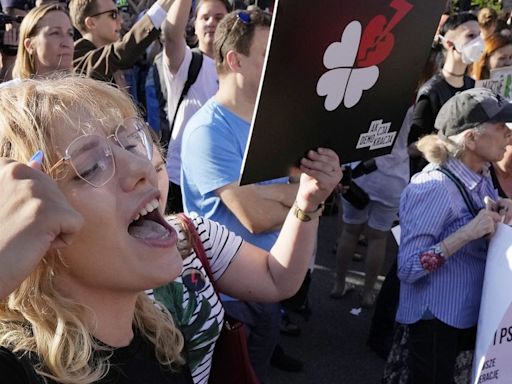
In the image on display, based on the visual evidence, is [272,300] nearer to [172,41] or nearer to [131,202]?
[131,202]

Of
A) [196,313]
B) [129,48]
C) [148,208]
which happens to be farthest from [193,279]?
[129,48]

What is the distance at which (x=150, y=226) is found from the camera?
1.29 m

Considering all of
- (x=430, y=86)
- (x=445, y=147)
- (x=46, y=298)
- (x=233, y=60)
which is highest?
(x=233, y=60)

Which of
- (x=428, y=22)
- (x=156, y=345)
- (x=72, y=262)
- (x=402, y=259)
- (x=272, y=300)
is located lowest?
(x=402, y=259)

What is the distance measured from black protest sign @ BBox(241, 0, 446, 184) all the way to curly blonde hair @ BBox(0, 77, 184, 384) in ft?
1.42

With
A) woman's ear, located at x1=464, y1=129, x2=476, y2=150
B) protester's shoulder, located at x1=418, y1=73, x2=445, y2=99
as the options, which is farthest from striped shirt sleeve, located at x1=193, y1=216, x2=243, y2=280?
protester's shoulder, located at x1=418, y1=73, x2=445, y2=99

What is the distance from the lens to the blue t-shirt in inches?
88.5

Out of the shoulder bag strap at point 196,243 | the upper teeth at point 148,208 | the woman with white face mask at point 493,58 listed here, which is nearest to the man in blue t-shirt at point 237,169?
the shoulder bag strap at point 196,243

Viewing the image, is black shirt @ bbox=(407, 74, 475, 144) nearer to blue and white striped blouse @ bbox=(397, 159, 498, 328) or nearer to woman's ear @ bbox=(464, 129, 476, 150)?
woman's ear @ bbox=(464, 129, 476, 150)

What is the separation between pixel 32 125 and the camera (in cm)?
113

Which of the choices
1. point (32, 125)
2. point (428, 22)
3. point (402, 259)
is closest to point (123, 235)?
point (32, 125)

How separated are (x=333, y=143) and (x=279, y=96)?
0.31m

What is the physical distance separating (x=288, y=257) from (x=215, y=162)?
66 cm

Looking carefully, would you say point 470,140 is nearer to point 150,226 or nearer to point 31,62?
point 150,226
